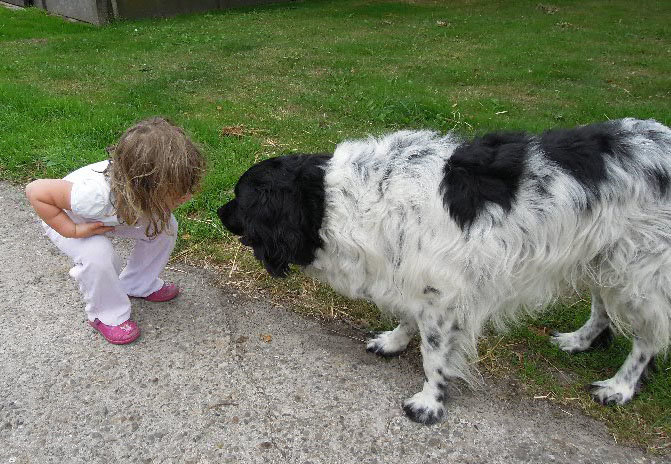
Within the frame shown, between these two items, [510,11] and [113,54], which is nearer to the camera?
[113,54]

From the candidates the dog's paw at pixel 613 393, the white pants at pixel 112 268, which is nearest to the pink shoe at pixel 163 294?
the white pants at pixel 112 268

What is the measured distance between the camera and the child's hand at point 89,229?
3150mm

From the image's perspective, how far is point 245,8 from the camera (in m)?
16.6

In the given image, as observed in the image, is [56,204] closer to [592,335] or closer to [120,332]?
[120,332]

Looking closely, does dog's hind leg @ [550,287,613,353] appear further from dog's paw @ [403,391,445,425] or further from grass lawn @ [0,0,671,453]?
dog's paw @ [403,391,445,425]

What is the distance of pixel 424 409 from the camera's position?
3008 mm

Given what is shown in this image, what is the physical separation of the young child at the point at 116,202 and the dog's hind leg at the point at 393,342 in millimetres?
1384

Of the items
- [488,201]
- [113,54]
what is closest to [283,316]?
[488,201]

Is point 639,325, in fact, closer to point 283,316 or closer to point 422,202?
point 422,202

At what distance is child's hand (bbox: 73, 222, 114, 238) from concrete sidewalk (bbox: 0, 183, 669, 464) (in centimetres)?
68

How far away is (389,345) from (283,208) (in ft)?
3.63

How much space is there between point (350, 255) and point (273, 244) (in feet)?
1.29

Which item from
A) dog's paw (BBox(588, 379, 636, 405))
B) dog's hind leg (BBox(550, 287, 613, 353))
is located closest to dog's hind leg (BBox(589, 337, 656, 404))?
dog's paw (BBox(588, 379, 636, 405))

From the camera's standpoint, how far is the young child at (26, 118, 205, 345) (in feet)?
9.91
